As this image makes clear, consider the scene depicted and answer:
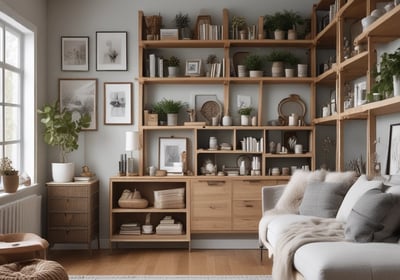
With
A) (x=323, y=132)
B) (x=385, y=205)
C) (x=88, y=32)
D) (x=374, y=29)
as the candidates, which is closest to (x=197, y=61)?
(x=88, y=32)

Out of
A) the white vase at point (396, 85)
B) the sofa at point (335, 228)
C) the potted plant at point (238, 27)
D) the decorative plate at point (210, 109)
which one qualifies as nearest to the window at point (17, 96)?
the decorative plate at point (210, 109)

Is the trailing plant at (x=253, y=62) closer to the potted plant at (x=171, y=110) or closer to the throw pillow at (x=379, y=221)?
the potted plant at (x=171, y=110)

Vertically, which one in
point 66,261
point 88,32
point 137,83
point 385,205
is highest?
→ point 88,32

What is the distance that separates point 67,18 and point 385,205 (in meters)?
4.49

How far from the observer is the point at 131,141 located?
597cm

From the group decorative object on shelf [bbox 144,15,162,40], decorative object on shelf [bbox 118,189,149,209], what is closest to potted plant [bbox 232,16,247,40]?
decorative object on shelf [bbox 144,15,162,40]

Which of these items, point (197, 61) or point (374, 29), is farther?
point (197, 61)

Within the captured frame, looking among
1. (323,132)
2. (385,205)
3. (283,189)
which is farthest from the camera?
(323,132)

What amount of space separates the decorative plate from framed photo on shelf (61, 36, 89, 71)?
1.50 m

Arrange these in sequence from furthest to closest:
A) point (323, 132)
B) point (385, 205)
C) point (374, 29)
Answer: point (323, 132), point (374, 29), point (385, 205)

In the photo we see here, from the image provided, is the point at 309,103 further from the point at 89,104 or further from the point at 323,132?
the point at 89,104

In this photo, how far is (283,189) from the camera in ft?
17.6

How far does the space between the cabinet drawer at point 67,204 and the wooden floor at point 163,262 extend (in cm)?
53

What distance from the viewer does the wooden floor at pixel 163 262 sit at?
5027 millimetres
